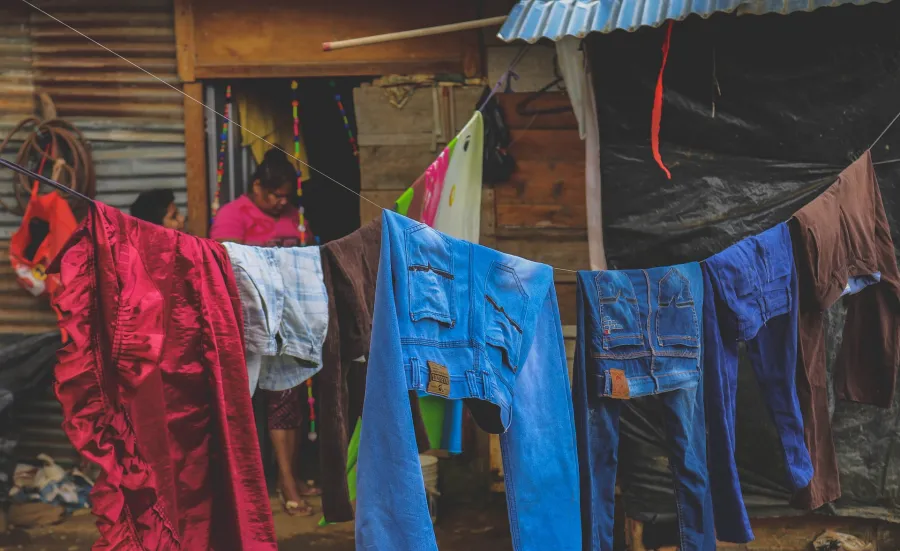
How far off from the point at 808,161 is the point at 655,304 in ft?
6.32

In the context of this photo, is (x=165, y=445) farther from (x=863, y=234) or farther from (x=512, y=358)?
(x=863, y=234)

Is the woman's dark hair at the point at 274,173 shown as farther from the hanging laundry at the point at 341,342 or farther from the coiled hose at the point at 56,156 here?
the hanging laundry at the point at 341,342

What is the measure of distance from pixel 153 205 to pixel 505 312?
4393mm

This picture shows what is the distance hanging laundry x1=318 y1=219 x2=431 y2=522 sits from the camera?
3.88 metres

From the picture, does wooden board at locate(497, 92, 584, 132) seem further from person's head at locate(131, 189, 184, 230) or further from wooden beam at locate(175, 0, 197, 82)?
person's head at locate(131, 189, 184, 230)

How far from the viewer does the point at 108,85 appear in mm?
7098

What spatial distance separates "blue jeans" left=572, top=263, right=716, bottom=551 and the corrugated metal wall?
4348mm

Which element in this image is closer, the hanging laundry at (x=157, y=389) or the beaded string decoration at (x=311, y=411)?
the hanging laundry at (x=157, y=389)

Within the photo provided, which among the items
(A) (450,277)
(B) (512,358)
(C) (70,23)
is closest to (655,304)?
(B) (512,358)

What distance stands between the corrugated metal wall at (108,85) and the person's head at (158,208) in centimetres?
13

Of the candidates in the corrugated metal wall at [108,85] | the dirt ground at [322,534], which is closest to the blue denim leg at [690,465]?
the dirt ground at [322,534]

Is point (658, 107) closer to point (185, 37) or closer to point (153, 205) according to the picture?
point (185, 37)

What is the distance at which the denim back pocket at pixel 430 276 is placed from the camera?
3152mm

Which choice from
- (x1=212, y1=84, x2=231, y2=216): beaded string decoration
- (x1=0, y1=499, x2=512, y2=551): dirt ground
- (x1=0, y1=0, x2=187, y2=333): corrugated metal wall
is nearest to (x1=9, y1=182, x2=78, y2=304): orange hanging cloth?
(x1=0, y1=0, x2=187, y2=333): corrugated metal wall
